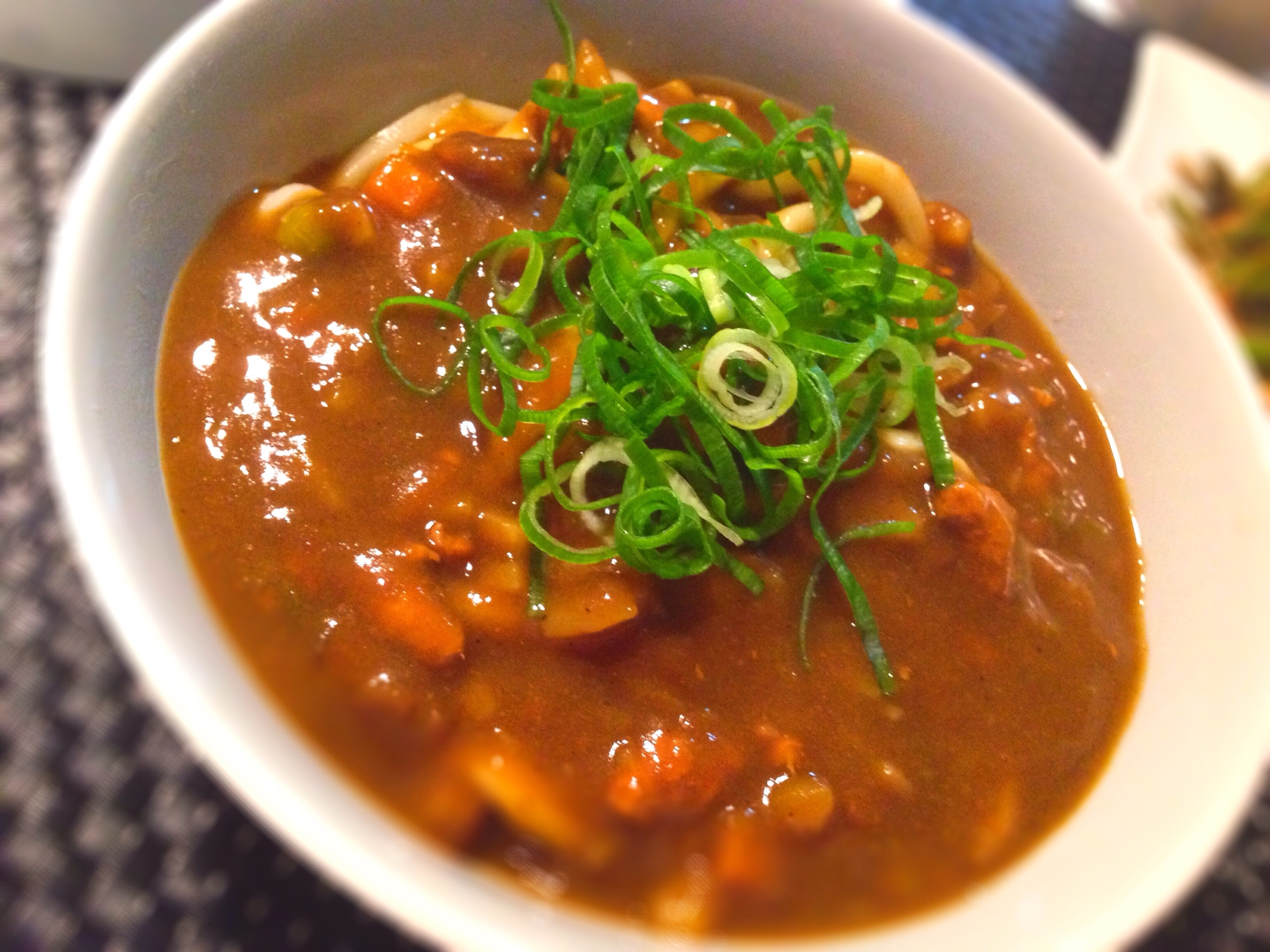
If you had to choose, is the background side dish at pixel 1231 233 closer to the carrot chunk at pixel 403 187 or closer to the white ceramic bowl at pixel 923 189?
the white ceramic bowl at pixel 923 189

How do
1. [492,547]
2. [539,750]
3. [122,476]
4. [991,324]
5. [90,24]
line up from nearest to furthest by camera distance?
[122,476], [539,750], [492,547], [991,324], [90,24]

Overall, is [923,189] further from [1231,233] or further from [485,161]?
[1231,233]

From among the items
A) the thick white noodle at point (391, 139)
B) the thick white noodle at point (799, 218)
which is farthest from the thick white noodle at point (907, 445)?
the thick white noodle at point (391, 139)

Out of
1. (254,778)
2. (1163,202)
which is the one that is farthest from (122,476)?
(1163,202)

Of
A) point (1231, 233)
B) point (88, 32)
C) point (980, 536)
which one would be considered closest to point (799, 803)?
point (980, 536)

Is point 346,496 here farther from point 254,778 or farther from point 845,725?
point 845,725

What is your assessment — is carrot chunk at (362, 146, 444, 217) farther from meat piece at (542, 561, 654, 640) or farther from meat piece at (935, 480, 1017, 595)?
meat piece at (935, 480, 1017, 595)

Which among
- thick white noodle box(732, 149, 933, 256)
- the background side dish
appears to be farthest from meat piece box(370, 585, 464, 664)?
the background side dish
